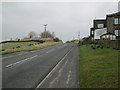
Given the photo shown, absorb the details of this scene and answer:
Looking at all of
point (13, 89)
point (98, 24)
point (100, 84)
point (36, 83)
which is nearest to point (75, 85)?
point (100, 84)

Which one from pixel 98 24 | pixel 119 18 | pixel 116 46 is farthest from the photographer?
pixel 98 24

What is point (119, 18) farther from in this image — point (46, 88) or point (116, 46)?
point (46, 88)

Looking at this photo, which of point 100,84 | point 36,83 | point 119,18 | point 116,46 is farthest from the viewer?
point 119,18

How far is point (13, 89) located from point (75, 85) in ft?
9.66

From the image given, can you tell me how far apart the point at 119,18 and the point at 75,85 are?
40.9 meters

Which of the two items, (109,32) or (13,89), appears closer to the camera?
(13,89)

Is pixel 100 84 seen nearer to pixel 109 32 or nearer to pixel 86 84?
pixel 86 84

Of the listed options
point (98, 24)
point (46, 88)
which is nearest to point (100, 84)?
point (46, 88)

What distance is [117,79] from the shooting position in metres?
8.99

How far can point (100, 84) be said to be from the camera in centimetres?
828

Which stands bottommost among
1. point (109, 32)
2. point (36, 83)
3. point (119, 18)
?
point (36, 83)

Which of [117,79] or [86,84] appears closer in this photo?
[86,84]

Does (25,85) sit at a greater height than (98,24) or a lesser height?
lesser

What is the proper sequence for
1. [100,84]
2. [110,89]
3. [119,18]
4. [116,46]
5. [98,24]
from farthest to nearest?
1. [98,24]
2. [119,18]
3. [116,46]
4. [100,84]
5. [110,89]
